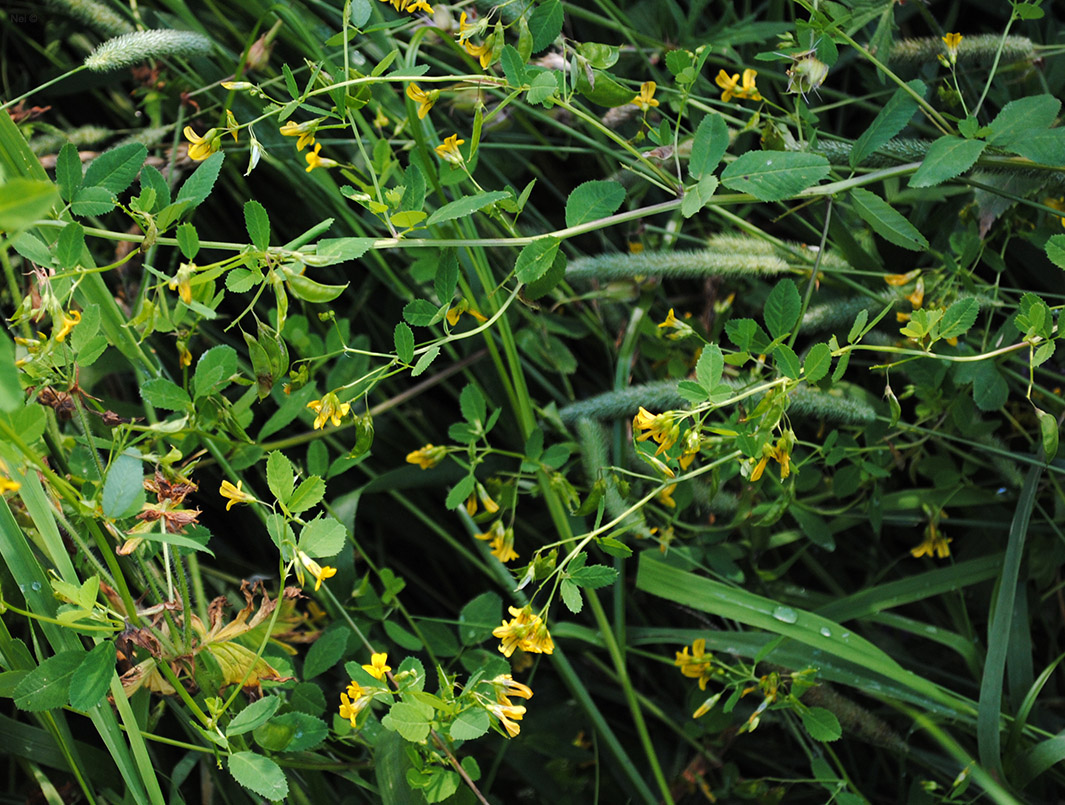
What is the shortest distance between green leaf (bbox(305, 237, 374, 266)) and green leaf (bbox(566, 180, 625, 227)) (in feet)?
0.62

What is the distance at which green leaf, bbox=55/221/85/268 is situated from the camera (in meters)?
0.66

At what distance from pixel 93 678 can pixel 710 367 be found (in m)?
0.60

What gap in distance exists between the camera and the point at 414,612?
130cm

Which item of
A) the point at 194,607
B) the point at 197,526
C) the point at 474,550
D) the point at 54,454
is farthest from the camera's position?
the point at 474,550

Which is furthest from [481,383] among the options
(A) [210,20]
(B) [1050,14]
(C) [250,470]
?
(B) [1050,14]

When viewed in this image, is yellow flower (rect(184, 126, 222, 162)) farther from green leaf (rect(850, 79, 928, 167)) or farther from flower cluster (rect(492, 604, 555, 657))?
green leaf (rect(850, 79, 928, 167))

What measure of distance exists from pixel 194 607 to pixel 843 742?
0.91 m

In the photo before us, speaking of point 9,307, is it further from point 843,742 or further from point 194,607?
point 843,742

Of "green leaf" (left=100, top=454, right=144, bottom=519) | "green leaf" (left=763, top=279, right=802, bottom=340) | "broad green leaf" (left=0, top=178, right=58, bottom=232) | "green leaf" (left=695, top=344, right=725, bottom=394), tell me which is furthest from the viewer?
"green leaf" (left=763, top=279, right=802, bottom=340)

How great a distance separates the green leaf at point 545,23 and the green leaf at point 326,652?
2.19ft

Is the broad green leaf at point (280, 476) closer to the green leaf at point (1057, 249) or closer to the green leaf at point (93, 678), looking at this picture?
the green leaf at point (93, 678)

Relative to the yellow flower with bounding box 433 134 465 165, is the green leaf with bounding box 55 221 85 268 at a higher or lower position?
higher

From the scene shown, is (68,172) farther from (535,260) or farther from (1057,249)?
(1057,249)

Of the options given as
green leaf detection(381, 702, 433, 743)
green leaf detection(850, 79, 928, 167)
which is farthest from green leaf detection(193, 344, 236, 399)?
green leaf detection(850, 79, 928, 167)
